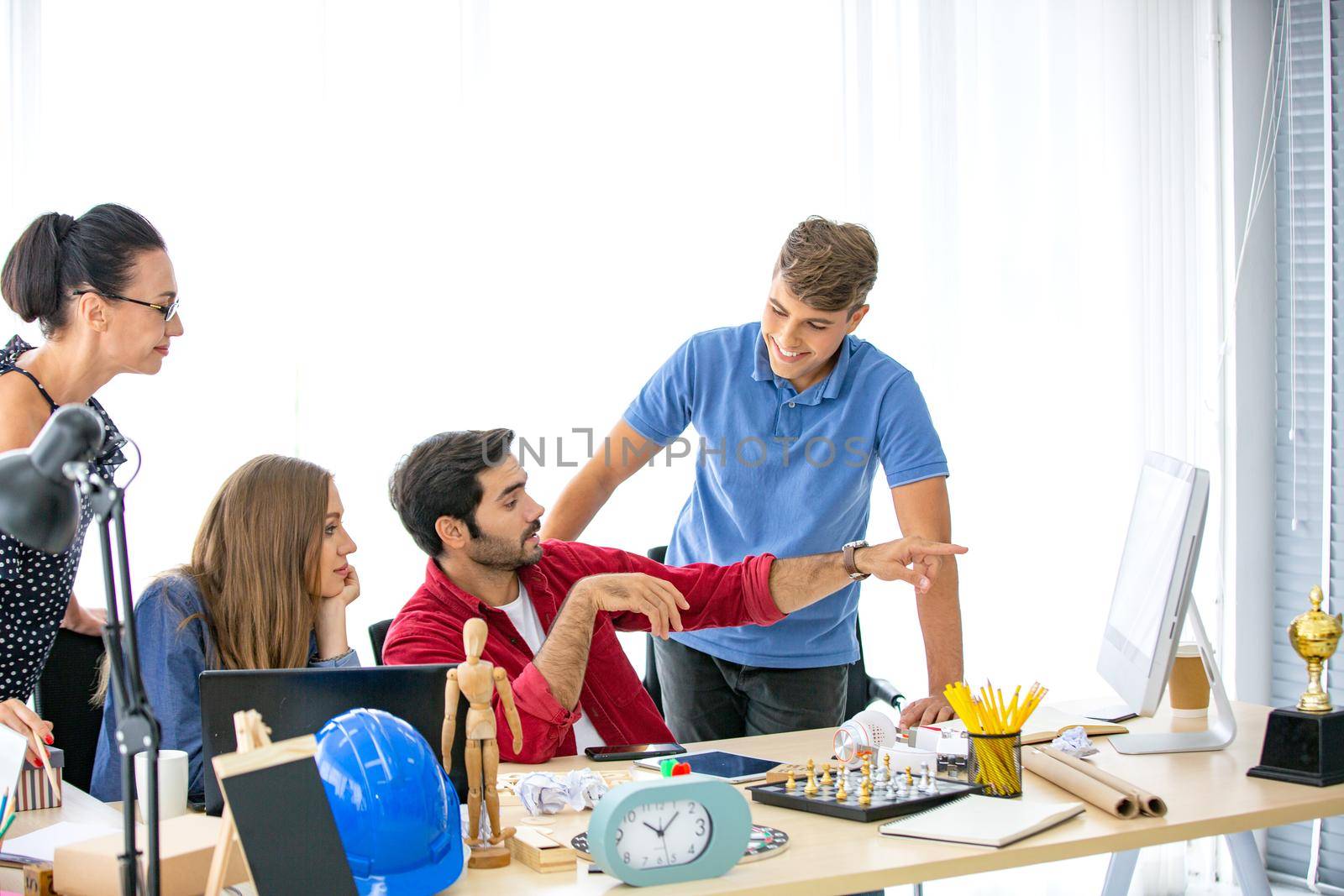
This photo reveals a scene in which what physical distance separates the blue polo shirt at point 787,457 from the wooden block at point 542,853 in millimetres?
1005

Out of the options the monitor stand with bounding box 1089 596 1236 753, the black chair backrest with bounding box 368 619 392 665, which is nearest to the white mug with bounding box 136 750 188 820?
the black chair backrest with bounding box 368 619 392 665

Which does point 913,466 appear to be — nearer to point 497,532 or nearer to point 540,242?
point 497,532

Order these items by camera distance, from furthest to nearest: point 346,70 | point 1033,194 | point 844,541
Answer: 1. point 1033,194
2. point 346,70
3. point 844,541

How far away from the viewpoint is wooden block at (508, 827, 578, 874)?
1.48 m

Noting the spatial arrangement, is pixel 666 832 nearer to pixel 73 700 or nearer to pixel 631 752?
pixel 631 752

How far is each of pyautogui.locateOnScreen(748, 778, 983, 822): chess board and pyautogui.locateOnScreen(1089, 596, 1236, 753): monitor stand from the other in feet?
1.51

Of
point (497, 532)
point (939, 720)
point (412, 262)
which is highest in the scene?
point (412, 262)

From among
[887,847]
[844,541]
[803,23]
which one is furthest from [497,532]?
[803,23]

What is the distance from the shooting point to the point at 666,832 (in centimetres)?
141

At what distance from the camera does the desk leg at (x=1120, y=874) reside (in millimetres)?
2322

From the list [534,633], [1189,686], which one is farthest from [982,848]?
[534,633]

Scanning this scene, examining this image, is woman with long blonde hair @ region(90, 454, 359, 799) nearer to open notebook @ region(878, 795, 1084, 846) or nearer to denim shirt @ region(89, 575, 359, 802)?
denim shirt @ region(89, 575, 359, 802)

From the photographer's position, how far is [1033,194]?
3.71m

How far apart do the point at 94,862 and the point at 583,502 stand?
56.1 inches
